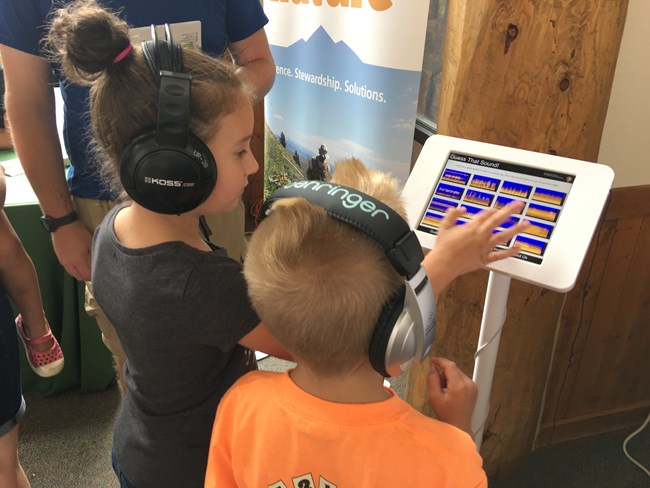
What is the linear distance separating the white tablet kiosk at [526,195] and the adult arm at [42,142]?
90 cm

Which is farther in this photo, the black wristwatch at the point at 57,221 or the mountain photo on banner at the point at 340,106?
the mountain photo on banner at the point at 340,106

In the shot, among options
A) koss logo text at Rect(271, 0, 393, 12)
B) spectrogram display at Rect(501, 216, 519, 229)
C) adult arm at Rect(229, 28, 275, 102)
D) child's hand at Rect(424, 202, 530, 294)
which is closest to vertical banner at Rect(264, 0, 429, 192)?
koss logo text at Rect(271, 0, 393, 12)

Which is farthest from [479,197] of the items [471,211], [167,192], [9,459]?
[9,459]

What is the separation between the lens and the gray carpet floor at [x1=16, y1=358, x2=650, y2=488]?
6.55 feet

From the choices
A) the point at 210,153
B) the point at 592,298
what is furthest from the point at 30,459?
the point at 592,298

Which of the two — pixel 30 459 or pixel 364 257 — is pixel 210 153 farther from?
pixel 30 459

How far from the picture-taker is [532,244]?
1046 mm

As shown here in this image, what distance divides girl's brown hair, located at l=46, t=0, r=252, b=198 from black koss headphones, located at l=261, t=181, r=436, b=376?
242 millimetres

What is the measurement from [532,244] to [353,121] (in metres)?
1.27

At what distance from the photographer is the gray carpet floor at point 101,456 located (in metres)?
2.00

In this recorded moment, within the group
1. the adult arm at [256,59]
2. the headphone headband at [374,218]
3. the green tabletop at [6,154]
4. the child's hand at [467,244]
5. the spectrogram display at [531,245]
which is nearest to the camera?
the headphone headband at [374,218]

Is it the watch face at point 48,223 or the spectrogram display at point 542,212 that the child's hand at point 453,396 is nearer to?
the spectrogram display at point 542,212

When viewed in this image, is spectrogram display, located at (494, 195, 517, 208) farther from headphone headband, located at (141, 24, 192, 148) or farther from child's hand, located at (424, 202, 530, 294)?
headphone headband, located at (141, 24, 192, 148)

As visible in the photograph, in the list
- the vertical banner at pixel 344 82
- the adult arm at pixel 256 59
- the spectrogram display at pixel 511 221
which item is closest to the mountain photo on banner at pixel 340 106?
the vertical banner at pixel 344 82
